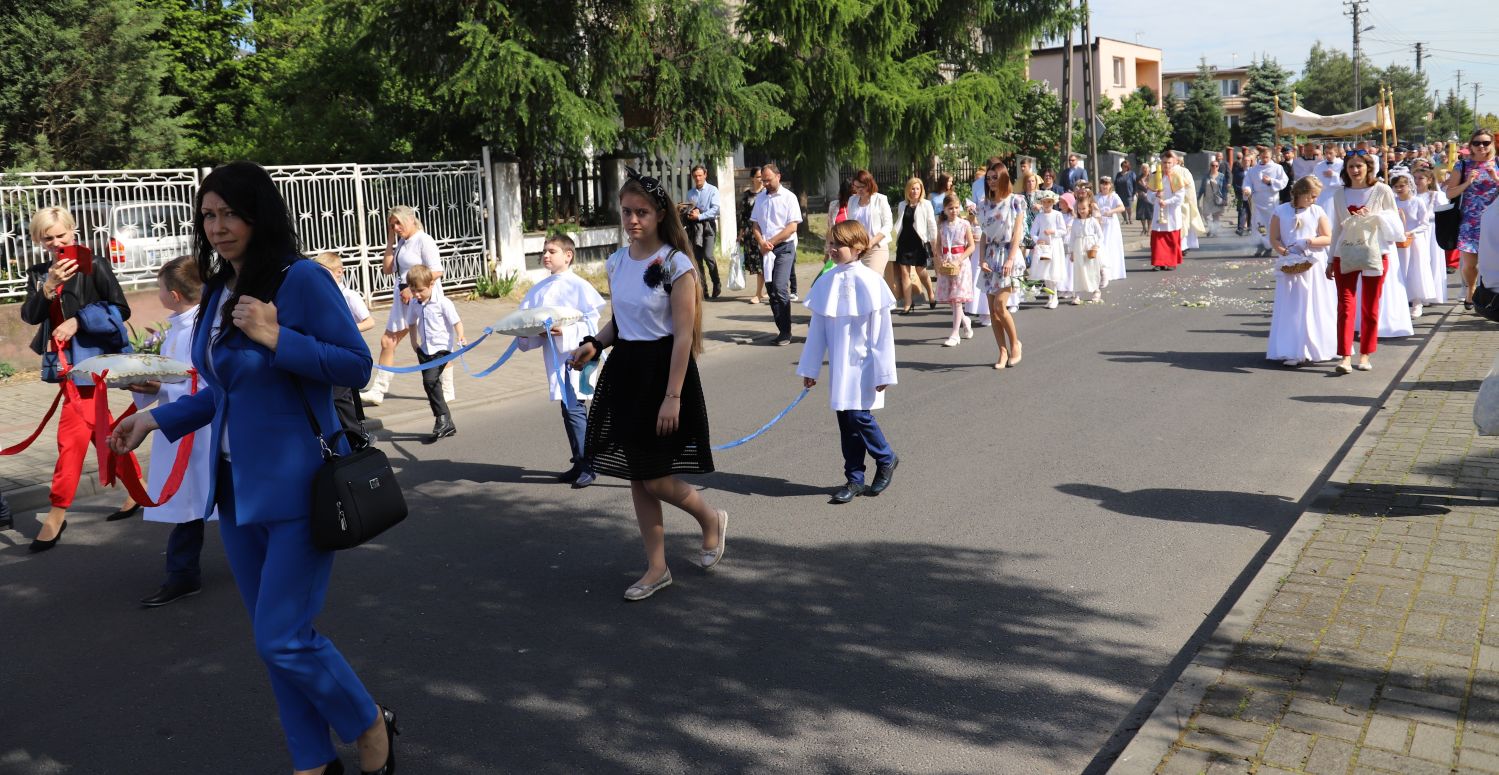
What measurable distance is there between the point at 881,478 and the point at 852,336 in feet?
2.70

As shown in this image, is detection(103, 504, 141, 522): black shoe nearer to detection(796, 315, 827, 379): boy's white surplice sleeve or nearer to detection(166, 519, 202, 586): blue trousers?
detection(166, 519, 202, 586): blue trousers

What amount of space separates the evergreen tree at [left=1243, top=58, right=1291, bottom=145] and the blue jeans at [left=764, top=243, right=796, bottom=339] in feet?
191

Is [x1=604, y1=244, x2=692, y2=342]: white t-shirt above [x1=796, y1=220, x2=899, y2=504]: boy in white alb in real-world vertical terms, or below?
above

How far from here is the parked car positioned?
1373cm

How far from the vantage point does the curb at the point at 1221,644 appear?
153 inches

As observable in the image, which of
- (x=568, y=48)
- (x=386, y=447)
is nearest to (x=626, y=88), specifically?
(x=568, y=48)

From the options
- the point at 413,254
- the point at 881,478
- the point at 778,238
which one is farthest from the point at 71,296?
the point at 778,238

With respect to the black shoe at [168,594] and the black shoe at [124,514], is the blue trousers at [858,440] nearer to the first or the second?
the black shoe at [168,594]

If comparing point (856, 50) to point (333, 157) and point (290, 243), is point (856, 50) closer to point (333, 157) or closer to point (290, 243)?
point (333, 157)

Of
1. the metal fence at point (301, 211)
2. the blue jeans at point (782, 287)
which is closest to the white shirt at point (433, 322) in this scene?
the metal fence at point (301, 211)

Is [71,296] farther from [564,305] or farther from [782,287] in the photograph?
[782,287]

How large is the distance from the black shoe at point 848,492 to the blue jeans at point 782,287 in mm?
6860

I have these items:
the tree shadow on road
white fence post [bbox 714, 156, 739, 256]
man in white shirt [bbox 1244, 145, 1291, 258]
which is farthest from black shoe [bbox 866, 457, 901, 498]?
man in white shirt [bbox 1244, 145, 1291, 258]

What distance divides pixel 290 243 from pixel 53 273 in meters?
3.86
